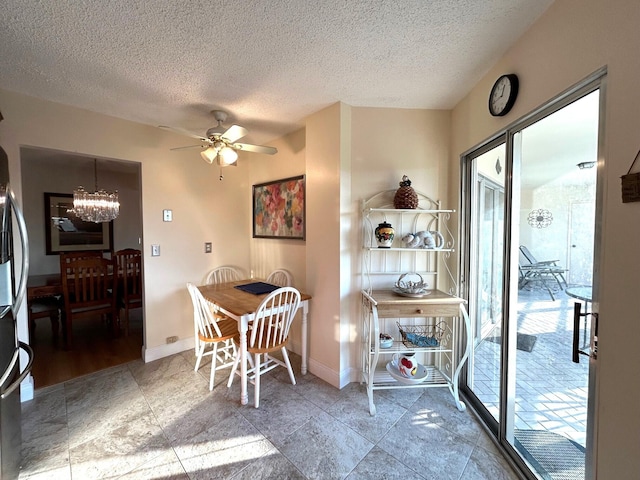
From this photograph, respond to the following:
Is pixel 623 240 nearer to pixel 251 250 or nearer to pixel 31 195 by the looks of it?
pixel 251 250

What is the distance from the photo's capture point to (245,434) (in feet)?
5.59

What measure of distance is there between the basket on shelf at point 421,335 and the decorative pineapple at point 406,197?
103 centimetres

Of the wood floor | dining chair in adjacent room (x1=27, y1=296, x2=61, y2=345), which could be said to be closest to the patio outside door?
the wood floor

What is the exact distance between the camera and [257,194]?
3.22 metres

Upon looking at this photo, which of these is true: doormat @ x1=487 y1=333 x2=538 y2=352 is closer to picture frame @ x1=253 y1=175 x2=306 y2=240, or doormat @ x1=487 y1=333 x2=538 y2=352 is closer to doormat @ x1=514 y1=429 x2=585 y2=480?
doormat @ x1=514 y1=429 x2=585 y2=480

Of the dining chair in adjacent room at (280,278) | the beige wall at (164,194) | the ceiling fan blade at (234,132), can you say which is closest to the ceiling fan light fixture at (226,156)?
the ceiling fan blade at (234,132)

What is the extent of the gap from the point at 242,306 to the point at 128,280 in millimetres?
2098

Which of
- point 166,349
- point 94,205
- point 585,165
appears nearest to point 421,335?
point 585,165

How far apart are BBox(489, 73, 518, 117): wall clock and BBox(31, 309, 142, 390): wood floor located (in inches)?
148

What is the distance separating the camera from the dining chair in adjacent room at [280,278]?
111 inches

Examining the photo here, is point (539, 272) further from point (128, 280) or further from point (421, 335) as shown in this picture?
point (128, 280)

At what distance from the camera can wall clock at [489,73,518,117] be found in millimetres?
1457

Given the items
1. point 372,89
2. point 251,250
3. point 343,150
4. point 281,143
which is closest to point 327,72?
point 372,89

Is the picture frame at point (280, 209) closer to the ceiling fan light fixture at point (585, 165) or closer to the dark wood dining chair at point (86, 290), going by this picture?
the dark wood dining chair at point (86, 290)
